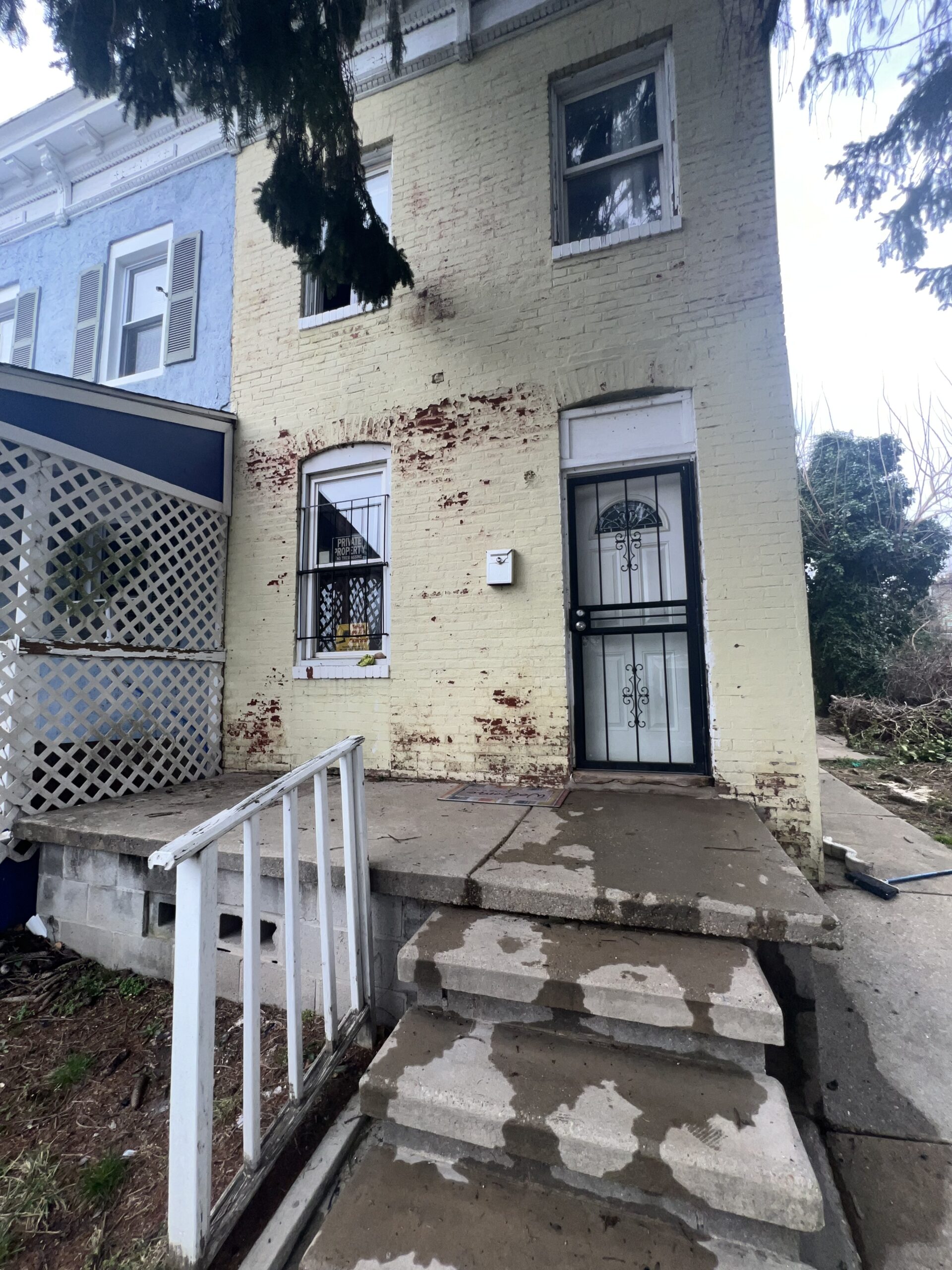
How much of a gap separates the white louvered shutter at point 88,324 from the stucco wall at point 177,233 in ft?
0.34

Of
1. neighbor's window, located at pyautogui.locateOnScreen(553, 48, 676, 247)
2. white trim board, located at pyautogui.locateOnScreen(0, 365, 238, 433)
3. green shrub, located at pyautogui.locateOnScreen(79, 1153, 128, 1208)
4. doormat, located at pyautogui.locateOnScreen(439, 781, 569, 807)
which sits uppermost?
neighbor's window, located at pyautogui.locateOnScreen(553, 48, 676, 247)

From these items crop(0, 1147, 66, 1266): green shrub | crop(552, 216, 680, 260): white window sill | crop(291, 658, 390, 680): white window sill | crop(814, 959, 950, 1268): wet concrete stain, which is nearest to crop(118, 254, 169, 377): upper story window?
crop(291, 658, 390, 680): white window sill

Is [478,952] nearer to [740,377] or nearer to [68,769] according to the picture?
[68,769]

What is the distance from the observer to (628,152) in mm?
4383

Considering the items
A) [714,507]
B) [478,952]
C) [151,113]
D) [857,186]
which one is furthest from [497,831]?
[857,186]

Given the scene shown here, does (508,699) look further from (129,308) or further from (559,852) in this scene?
(129,308)

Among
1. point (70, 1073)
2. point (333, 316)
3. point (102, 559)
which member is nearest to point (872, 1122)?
point (70, 1073)

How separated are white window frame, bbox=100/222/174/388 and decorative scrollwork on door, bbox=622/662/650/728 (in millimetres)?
5830

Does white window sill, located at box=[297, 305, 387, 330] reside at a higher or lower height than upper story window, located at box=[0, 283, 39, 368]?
lower

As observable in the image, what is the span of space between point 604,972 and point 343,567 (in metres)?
3.84

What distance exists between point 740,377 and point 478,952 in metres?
Answer: 3.91

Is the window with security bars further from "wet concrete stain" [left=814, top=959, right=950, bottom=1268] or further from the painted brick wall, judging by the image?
"wet concrete stain" [left=814, top=959, right=950, bottom=1268]

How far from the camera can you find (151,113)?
3555 millimetres

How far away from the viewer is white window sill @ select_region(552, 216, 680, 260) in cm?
405
